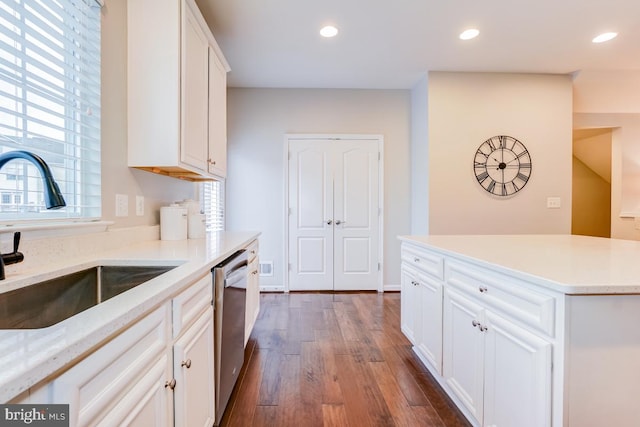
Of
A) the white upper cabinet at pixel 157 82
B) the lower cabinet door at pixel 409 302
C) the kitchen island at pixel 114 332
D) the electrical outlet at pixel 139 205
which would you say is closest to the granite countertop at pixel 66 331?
the kitchen island at pixel 114 332

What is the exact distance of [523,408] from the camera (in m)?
1.11

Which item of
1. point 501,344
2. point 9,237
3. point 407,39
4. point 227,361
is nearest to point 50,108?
point 9,237

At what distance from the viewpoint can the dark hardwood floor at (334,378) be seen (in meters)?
1.63

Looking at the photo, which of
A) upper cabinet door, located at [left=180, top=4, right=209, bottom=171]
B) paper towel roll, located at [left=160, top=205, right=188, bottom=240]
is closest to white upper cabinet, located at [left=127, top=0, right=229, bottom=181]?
upper cabinet door, located at [left=180, top=4, right=209, bottom=171]

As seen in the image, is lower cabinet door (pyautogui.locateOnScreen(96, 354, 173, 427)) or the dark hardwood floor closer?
lower cabinet door (pyautogui.locateOnScreen(96, 354, 173, 427))

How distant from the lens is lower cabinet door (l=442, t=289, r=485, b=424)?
1.39m

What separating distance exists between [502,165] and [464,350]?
2780 mm

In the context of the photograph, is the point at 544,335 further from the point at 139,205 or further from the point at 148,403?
the point at 139,205

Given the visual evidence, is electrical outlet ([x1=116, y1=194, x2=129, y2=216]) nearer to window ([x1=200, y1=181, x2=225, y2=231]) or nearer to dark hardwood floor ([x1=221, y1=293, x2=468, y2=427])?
dark hardwood floor ([x1=221, y1=293, x2=468, y2=427])

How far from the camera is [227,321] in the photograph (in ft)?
5.13

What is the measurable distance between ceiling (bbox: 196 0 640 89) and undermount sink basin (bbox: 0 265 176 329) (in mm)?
2139

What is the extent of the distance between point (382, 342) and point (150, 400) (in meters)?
2.05

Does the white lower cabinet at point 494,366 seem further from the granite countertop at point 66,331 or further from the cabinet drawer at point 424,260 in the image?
the granite countertop at point 66,331

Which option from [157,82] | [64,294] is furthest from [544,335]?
[157,82]
